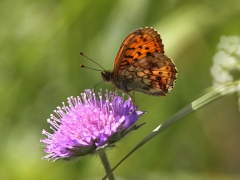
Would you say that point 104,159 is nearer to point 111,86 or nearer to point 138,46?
point 138,46

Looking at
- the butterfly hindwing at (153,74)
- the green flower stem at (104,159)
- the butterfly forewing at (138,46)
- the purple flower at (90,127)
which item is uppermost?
the butterfly forewing at (138,46)

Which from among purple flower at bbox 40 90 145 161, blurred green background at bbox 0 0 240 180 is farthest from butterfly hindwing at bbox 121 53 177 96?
blurred green background at bbox 0 0 240 180

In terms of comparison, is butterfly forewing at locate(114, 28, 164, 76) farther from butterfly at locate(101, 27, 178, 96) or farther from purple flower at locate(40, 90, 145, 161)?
purple flower at locate(40, 90, 145, 161)

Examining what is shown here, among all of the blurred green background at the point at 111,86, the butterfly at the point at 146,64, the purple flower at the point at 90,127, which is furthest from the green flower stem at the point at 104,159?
the blurred green background at the point at 111,86

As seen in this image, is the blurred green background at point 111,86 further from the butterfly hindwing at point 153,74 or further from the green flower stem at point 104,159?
the green flower stem at point 104,159

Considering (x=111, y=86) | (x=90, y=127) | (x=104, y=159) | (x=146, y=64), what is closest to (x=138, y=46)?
(x=146, y=64)
